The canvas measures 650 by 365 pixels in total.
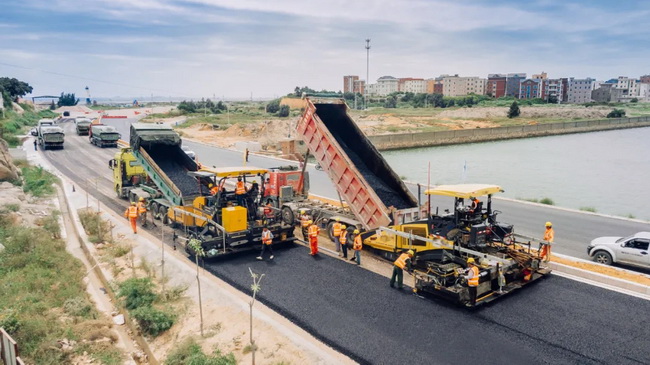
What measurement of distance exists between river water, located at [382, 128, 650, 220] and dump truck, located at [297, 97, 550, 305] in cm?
508

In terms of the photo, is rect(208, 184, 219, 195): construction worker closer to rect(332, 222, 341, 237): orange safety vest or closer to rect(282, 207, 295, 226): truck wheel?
rect(282, 207, 295, 226): truck wheel

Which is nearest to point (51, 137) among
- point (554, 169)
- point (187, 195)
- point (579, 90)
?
point (187, 195)

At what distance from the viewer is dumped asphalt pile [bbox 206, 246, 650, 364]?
25.6 ft

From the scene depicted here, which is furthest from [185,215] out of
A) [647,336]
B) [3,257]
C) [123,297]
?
[647,336]

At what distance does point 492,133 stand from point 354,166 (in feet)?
189

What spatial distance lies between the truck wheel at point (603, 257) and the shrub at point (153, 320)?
35.9 feet

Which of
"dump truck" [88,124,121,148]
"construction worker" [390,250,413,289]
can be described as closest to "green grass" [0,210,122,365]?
"construction worker" [390,250,413,289]

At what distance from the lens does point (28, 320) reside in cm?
851

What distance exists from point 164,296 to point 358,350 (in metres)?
4.97

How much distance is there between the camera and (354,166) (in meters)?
13.3

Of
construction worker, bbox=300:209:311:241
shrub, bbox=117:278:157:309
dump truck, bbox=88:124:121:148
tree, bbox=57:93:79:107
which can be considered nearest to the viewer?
shrub, bbox=117:278:157:309

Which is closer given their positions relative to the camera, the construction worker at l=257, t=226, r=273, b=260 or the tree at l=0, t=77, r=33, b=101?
the construction worker at l=257, t=226, r=273, b=260

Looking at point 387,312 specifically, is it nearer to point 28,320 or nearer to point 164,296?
point 164,296

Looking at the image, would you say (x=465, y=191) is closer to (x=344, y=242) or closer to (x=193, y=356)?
(x=344, y=242)
